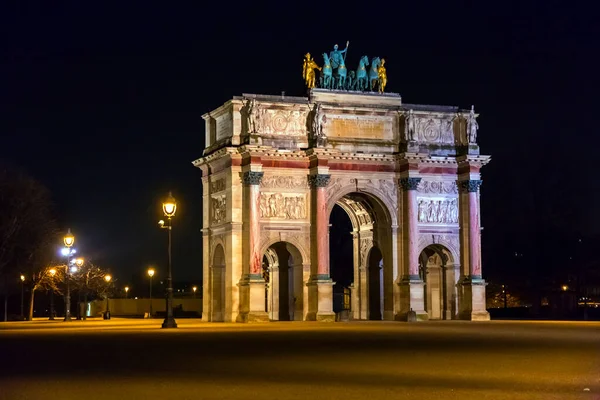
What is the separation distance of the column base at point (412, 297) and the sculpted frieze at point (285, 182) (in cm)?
787

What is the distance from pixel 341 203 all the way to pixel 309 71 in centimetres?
831

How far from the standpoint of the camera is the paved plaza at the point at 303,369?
1580 centimetres

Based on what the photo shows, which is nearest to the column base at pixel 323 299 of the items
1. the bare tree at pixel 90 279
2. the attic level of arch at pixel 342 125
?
the attic level of arch at pixel 342 125

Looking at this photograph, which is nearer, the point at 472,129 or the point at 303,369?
the point at 303,369

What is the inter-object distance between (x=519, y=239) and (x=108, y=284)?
38.2 metres

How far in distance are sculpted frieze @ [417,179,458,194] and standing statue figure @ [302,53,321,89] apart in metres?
8.43

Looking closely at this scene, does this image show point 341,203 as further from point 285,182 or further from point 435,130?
point 435,130

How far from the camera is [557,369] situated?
1997cm

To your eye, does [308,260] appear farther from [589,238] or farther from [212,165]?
[589,238]

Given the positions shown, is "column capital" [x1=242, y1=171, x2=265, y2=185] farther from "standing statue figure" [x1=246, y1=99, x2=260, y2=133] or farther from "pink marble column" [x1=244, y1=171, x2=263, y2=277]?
"standing statue figure" [x1=246, y1=99, x2=260, y2=133]

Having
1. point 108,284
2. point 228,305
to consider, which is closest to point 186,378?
point 228,305

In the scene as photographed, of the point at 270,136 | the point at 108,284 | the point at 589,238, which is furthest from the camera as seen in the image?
the point at 108,284

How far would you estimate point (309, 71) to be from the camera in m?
61.7

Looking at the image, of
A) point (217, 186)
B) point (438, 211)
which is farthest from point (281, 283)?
point (438, 211)
